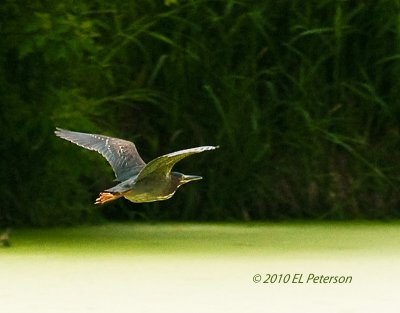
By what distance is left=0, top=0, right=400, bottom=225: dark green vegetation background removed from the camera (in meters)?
6.32

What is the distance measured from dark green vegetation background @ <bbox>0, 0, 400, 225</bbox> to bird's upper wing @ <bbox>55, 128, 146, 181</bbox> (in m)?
1.37

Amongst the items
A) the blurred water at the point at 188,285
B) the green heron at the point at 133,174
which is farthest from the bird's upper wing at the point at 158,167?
the blurred water at the point at 188,285

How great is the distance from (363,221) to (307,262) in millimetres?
1304

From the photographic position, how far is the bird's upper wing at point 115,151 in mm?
4734

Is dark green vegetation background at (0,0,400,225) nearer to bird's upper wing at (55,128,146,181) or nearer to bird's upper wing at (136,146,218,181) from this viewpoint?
bird's upper wing at (55,128,146,181)

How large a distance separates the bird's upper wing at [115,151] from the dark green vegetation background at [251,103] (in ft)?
4.51

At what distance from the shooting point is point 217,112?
6355 millimetres

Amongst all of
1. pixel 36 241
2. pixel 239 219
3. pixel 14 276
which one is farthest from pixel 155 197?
pixel 239 219

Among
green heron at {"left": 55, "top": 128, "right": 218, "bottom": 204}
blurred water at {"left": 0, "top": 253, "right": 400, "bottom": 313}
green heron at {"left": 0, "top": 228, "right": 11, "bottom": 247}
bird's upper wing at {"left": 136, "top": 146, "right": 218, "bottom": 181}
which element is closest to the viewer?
blurred water at {"left": 0, "top": 253, "right": 400, "bottom": 313}

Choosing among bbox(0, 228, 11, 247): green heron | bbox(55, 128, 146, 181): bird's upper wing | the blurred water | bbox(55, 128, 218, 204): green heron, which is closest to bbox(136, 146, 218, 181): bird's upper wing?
bbox(55, 128, 218, 204): green heron

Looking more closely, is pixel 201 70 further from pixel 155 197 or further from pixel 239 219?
pixel 155 197

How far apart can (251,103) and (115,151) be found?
165 centimetres

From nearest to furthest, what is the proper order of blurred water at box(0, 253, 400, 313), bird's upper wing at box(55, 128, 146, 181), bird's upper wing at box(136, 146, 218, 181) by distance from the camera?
blurred water at box(0, 253, 400, 313) < bird's upper wing at box(136, 146, 218, 181) < bird's upper wing at box(55, 128, 146, 181)

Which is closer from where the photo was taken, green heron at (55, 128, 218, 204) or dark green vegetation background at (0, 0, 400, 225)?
green heron at (55, 128, 218, 204)
